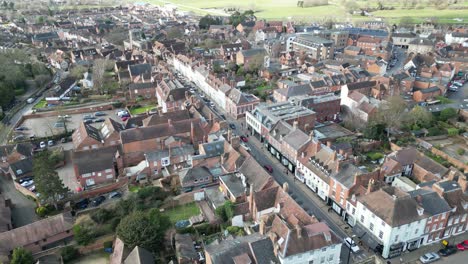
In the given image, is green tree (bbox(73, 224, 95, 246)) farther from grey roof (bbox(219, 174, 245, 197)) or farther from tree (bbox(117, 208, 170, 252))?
grey roof (bbox(219, 174, 245, 197))

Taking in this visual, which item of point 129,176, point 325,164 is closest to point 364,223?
point 325,164

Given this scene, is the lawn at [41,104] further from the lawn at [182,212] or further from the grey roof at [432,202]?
the grey roof at [432,202]

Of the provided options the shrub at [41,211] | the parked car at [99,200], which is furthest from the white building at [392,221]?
the shrub at [41,211]

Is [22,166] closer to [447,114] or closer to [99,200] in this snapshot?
[99,200]

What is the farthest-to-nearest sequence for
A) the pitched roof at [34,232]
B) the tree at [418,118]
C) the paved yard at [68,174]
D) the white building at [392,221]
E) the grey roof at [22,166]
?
the tree at [418,118] → the grey roof at [22,166] → the paved yard at [68,174] → the pitched roof at [34,232] → the white building at [392,221]

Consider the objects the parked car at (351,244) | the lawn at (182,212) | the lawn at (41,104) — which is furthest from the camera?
the lawn at (41,104)

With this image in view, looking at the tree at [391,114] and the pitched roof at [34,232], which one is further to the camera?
the tree at [391,114]
